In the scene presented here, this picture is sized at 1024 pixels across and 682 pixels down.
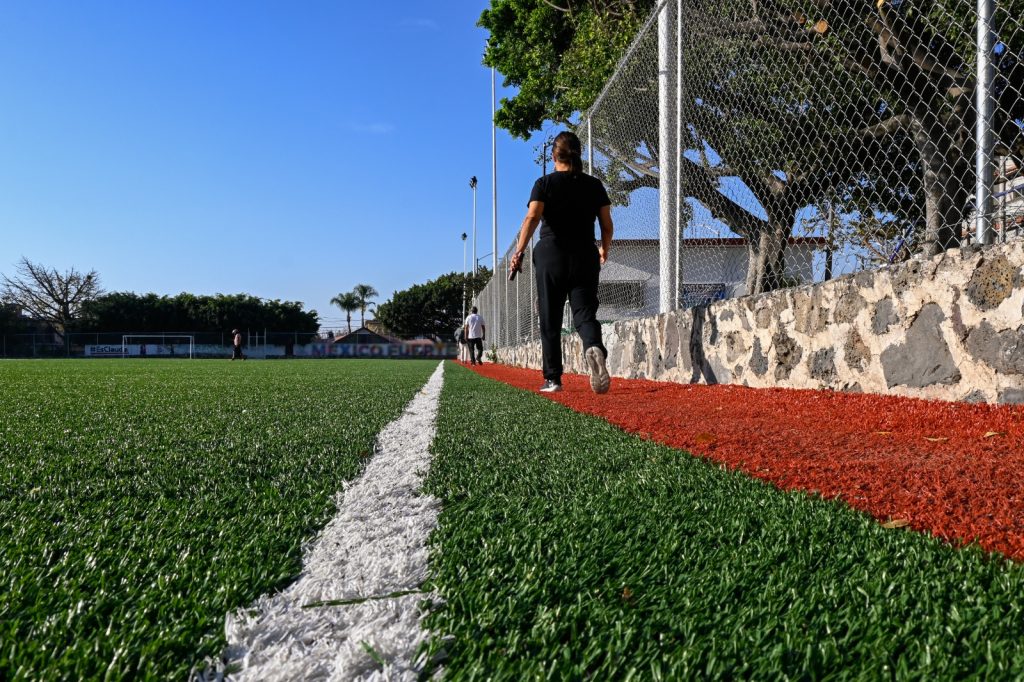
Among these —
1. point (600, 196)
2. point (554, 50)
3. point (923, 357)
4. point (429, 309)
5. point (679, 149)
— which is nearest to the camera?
point (923, 357)

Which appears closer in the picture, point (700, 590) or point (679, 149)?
point (700, 590)

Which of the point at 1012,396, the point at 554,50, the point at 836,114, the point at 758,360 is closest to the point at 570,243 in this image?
the point at 758,360

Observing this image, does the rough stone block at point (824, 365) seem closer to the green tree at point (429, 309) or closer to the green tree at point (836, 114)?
the green tree at point (836, 114)

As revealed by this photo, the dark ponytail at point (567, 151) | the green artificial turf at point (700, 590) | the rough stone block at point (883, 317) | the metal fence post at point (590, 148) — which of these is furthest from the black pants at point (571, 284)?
the metal fence post at point (590, 148)

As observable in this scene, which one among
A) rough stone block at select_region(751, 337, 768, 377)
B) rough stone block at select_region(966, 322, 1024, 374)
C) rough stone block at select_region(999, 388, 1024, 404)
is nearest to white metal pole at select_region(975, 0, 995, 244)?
rough stone block at select_region(966, 322, 1024, 374)

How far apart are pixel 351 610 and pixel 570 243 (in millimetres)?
4633

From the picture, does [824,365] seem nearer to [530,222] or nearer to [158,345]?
[530,222]

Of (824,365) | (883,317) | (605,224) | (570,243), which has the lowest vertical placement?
(824,365)

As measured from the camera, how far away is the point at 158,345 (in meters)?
52.6

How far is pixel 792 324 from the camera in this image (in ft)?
16.9

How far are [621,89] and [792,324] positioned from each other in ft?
15.2

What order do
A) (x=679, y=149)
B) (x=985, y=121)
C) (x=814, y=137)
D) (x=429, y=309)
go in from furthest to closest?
(x=429, y=309), (x=679, y=149), (x=814, y=137), (x=985, y=121)

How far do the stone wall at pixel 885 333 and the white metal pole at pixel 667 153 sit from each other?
1.71 ft

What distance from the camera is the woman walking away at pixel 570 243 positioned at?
17.7 feet
